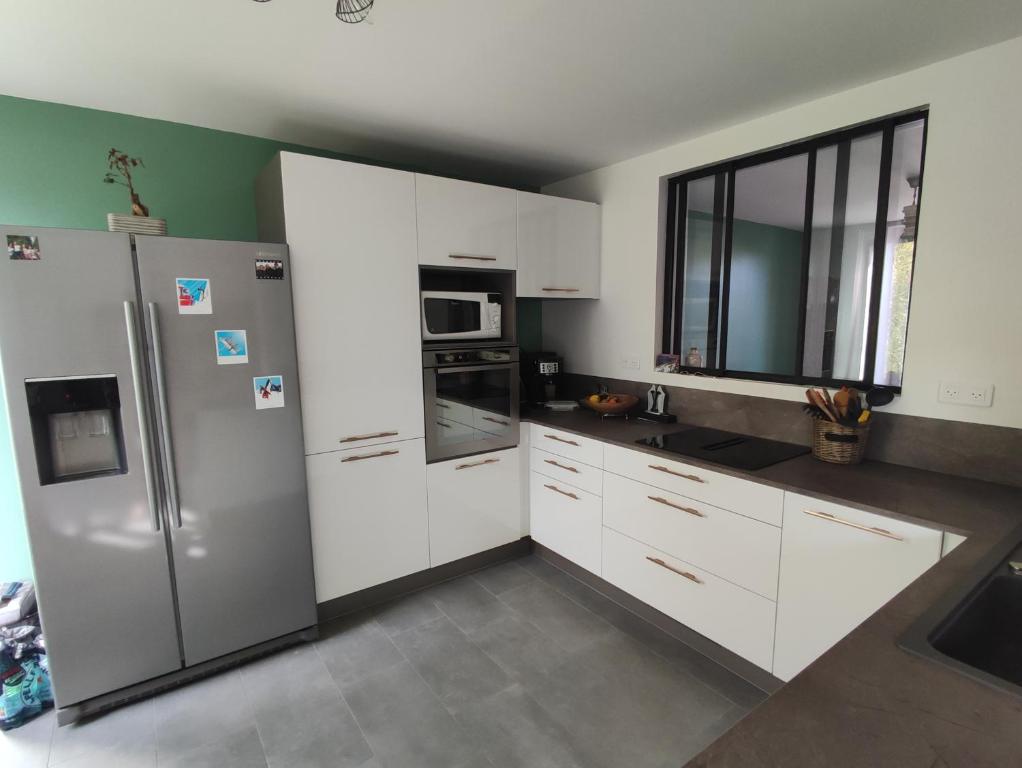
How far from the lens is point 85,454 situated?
1.85 meters

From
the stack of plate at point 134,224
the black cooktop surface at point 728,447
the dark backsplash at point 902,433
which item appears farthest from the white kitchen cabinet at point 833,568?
the stack of plate at point 134,224

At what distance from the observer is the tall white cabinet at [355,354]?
2.24 m

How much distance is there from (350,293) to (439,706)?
178cm

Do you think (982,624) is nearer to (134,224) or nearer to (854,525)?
(854,525)

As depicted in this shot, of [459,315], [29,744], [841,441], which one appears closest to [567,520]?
[459,315]

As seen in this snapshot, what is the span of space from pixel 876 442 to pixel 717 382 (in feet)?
2.46

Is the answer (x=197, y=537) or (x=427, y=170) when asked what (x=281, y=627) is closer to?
(x=197, y=537)

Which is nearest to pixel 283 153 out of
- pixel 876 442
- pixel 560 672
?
pixel 560 672

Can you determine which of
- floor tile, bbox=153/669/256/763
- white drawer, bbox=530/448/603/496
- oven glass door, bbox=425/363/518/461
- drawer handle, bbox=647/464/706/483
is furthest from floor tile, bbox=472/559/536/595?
floor tile, bbox=153/669/256/763

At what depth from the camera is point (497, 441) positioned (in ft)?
9.58

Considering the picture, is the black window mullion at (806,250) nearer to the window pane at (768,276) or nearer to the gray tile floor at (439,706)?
the window pane at (768,276)

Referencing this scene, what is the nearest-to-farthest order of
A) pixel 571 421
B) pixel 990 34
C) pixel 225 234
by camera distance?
1. pixel 990 34
2. pixel 225 234
3. pixel 571 421

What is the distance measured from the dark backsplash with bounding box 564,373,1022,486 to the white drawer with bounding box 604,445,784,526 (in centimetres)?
58

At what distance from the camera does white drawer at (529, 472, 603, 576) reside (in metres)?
2.62
